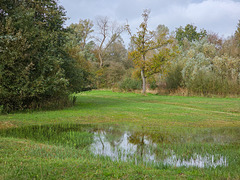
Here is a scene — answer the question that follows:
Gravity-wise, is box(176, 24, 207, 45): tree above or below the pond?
above

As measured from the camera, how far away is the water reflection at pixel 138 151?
257 inches

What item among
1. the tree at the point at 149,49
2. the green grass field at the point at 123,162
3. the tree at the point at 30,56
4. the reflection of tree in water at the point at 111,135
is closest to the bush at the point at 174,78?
the tree at the point at 149,49

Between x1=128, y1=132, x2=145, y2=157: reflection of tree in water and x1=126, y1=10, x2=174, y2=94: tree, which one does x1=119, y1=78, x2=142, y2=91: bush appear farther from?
x1=128, y1=132, x2=145, y2=157: reflection of tree in water

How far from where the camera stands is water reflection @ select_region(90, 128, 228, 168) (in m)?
6.52

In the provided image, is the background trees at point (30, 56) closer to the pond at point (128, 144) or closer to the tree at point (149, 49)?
the pond at point (128, 144)

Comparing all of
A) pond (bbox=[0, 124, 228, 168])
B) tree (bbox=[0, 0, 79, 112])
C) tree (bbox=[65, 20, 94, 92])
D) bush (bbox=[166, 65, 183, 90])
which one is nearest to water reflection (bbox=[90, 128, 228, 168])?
pond (bbox=[0, 124, 228, 168])

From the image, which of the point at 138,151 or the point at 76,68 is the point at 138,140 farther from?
the point at 76,68

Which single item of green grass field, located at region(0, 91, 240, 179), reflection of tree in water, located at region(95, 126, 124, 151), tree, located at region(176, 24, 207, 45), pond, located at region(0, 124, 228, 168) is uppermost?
tree, located at region(176, 24, 207, 45)

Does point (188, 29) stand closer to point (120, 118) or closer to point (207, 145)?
point (120, 118)

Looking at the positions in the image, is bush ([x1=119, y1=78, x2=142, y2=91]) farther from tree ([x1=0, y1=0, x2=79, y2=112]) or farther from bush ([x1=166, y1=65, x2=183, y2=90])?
tree ([x1=0, y1=0, x2=79, y2=112])

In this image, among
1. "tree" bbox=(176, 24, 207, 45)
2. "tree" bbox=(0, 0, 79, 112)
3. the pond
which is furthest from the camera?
"tree" bbox=(176, 24, 207, 45)

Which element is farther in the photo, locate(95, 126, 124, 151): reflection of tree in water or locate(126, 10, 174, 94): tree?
locate(126, 10, 174, 94): tree

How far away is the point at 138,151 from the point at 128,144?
1006 mm

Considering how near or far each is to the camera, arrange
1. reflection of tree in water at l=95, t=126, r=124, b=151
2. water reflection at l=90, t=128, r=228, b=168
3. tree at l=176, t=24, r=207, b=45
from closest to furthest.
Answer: water reflection at l=90, t=128, r=228, b=168 → reflection of tree in water at l=95, t=126, r=124, b=151 → tree at l=176, t=24, r=207, b=45
